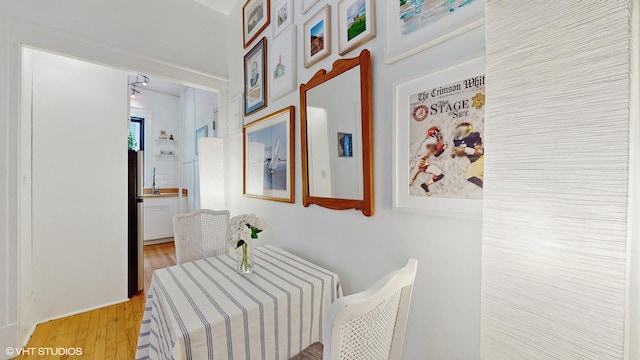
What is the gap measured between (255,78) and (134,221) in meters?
Answer: 1.96

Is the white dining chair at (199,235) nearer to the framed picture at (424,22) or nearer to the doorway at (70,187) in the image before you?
the doorway at (70,187)

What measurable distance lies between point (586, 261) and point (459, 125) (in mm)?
588

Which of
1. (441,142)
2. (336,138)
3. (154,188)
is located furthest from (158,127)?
(441,142)

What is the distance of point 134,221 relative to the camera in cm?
265

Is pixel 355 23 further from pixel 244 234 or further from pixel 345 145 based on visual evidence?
pixel 244 234

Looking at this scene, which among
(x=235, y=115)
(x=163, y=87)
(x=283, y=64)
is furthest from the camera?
(x=163, y=87)

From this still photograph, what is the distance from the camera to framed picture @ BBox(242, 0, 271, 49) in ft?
7.01

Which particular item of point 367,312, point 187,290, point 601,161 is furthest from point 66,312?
point 601,161

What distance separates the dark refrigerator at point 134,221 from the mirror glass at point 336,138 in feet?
6.84

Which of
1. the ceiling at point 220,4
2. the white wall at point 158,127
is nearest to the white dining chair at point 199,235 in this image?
the ceiling at point 220,4

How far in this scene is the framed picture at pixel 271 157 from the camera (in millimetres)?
1843

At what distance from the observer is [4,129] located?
1713mm

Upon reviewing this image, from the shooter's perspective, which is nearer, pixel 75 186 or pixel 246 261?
pixel 246 261

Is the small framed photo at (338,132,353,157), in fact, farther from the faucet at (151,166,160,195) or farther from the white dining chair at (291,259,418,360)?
the faucet at (151,166,160,195)
